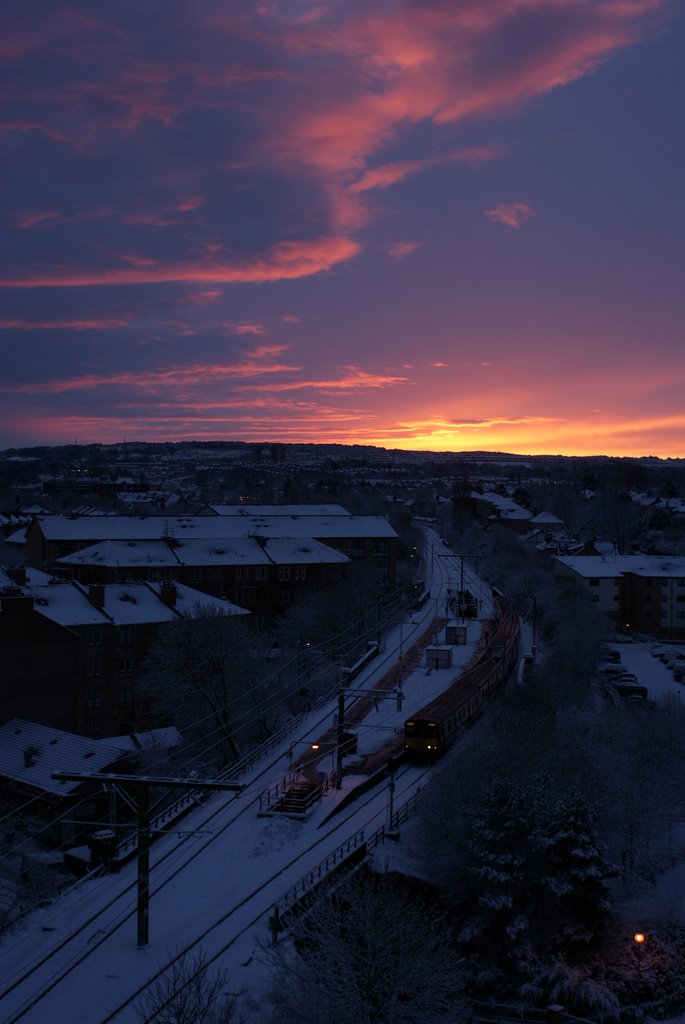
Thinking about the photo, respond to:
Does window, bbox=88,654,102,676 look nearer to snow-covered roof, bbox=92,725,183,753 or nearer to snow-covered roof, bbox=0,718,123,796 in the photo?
snow-covered roof, bbox=92,725,183,753

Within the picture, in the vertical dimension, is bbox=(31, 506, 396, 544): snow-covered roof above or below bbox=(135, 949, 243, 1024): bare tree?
above

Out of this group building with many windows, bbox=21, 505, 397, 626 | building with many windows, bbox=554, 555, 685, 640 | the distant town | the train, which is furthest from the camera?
building with many windows, bbox=554, 555, 685, 640

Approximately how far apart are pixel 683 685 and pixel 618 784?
2647cm

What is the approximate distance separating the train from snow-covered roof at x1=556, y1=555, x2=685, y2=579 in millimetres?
18650

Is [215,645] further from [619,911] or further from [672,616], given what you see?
[672,616]

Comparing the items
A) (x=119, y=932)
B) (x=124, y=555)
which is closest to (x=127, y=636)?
(x=124, y=555)

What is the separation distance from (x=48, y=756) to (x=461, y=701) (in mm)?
16295

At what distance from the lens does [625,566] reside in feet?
245

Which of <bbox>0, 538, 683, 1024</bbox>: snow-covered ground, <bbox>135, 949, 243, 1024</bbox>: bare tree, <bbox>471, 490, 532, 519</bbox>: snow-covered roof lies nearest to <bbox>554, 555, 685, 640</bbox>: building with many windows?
<bbox>0, 538, 683, 1024</bbox>: snow-covered ground

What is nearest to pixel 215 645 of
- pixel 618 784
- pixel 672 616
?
pixel 618 784

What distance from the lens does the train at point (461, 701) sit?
111 ft

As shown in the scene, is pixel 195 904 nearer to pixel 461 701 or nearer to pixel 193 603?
pixel 461 701

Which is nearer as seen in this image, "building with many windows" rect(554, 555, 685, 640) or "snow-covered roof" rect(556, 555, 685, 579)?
"building with many windows" rect(554, 555, 685, 640)

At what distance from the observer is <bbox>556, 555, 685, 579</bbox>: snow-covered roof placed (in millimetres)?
72500
